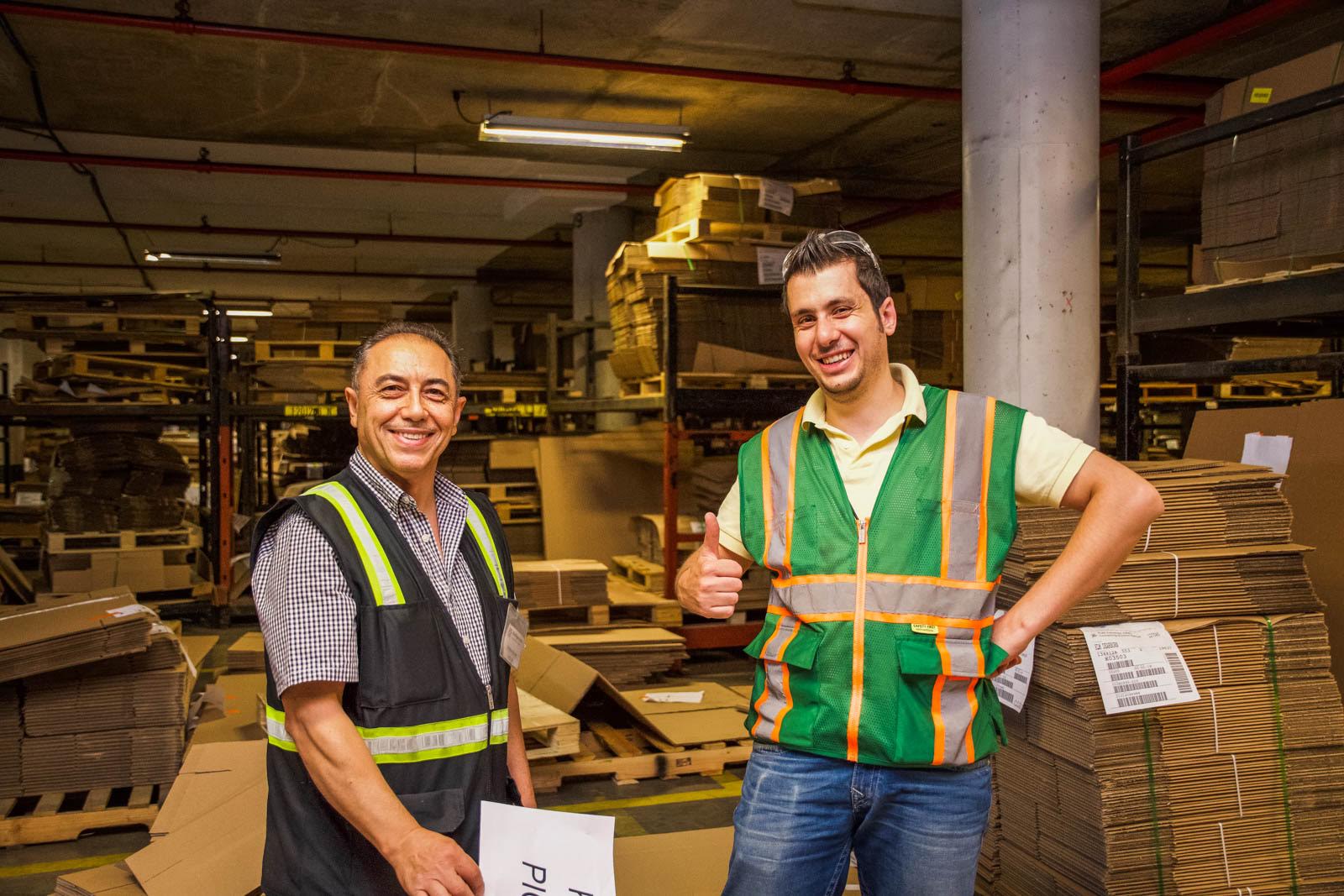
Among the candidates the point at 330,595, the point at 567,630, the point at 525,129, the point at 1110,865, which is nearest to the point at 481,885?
the point at 330,595

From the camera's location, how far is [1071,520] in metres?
3.79

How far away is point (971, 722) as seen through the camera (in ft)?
7.72

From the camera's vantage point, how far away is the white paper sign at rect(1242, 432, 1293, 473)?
4.62 m

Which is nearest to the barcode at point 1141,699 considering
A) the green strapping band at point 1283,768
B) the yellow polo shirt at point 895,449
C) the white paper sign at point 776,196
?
the green strapping band at point 1283,768

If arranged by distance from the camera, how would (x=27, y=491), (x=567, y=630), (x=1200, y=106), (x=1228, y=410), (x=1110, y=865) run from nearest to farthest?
(x=1110, y=865), (x=1228, y=410), (x=567, y=630), (x=1200, y=106), (x=27, y=491)

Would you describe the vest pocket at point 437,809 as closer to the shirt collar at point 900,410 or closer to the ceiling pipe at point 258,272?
the shirt collar at point 900,410

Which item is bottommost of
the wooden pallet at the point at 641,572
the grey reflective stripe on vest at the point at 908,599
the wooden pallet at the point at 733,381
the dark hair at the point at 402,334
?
the wooden pallet at the point at 641,572

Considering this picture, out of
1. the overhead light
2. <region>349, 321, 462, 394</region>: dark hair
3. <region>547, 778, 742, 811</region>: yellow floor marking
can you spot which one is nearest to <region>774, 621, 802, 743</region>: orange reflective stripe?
<region>349, 321, 462, 394</region>: dark hair

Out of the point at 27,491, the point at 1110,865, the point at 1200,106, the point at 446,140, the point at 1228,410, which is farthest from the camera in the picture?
the point at 27,491

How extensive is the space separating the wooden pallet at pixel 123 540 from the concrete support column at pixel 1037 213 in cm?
786

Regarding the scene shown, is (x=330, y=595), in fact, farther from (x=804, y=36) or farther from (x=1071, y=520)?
(x=804, y=36)

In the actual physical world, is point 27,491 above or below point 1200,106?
below

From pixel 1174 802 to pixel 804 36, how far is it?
7.36 meters

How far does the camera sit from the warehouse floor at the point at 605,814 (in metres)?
4.98
